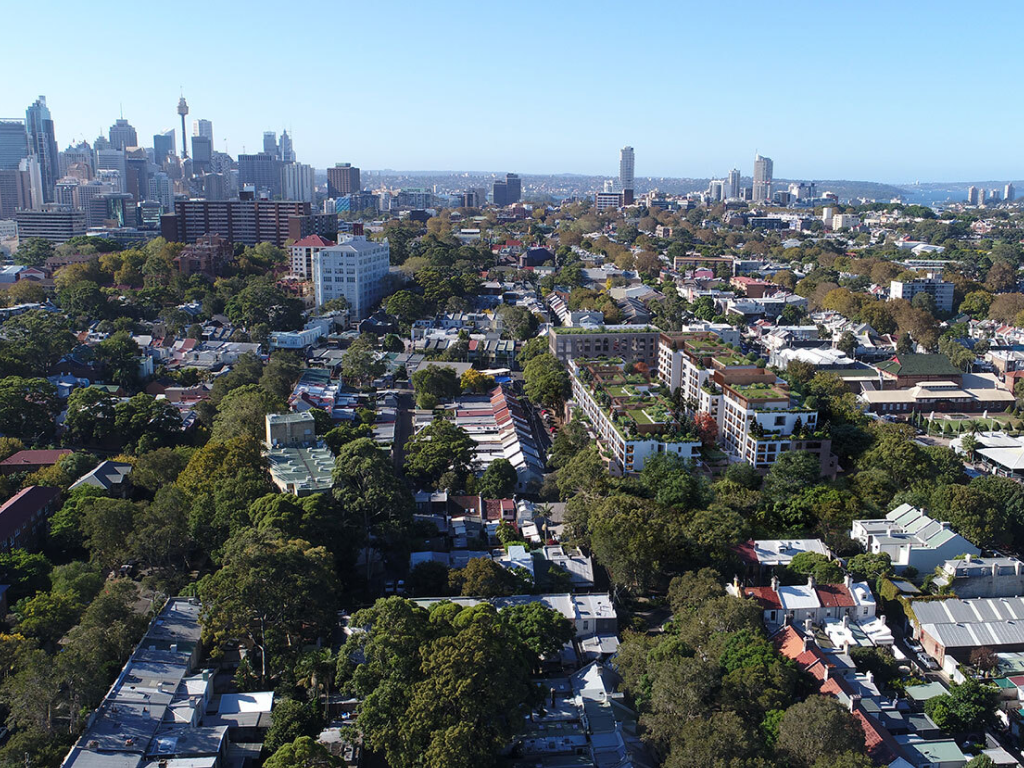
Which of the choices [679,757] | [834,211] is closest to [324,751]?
[679,757]

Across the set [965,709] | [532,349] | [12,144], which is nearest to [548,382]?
[532,349]

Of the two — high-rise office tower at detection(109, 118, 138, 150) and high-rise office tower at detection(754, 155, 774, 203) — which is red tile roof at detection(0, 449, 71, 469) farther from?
high-rise office tower at detection(754, 155, 774, 203)

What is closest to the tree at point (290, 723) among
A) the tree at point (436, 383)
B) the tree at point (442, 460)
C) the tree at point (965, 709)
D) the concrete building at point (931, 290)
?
the tree at point (442, 460)

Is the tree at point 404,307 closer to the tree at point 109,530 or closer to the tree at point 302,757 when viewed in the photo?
the tree at point 109,530

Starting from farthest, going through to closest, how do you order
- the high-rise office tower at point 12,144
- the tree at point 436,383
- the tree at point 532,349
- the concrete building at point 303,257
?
1. the high-rise office tower at point 12,144
2. the concrete building at point 303,257
3. the tree at point 532,349
4. the tree at point 436,383

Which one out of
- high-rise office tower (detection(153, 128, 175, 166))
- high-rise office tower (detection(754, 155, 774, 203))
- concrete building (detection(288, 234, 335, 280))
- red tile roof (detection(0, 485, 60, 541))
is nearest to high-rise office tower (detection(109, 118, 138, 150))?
high-rise office tower (detection(153, 128, 175, 166))

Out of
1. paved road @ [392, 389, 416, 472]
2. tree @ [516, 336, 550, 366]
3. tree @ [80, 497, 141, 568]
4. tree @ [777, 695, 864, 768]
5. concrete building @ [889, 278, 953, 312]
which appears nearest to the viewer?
tree @ [777, 695, 864, 768]

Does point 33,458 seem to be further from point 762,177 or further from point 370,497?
point 762,177
